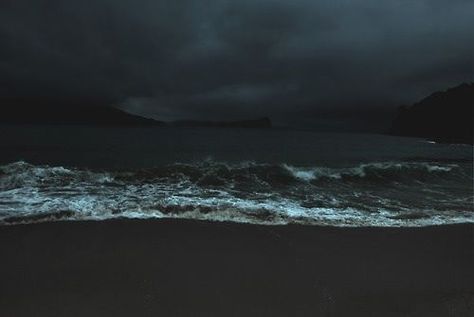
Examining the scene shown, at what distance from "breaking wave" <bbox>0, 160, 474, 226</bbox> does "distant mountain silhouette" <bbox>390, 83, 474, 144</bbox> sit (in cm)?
9990

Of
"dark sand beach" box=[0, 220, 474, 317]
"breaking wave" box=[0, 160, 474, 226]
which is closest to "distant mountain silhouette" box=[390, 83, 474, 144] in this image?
"breaking wave" box=[0, 160, 474, 226]

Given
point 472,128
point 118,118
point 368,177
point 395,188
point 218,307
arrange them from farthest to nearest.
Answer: point 118,118 → point 472,128 → point 368,177 → point 395,188 → point 218,307

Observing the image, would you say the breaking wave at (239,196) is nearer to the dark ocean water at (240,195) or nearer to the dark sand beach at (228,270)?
the dark ocean water at (240,195)

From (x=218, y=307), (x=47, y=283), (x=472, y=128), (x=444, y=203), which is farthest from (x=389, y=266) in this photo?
(x=472, y=128)

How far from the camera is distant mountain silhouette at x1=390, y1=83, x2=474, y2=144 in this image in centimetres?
12194

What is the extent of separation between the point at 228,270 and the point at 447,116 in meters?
157

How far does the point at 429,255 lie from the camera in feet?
26.9

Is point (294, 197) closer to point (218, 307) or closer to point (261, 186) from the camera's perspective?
point (261, 186)

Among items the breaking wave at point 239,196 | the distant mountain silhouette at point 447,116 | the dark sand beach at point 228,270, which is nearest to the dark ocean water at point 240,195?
the breaking wave at point 239,196

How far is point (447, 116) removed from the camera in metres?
143

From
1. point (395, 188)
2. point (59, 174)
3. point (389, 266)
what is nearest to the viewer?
point (389, 266)

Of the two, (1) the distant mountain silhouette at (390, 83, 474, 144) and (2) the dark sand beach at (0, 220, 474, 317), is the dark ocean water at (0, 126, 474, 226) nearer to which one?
(2) the dark sand beach at (0, 220, 474, 317)

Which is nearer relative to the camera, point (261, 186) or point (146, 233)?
point (146, 233)

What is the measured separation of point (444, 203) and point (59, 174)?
15.1 meters
